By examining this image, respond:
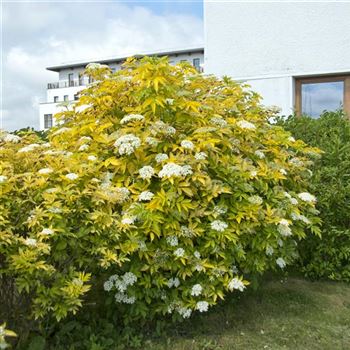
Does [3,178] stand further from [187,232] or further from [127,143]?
[187,232]

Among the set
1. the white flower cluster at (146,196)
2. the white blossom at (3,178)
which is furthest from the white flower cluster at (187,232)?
the white blossom at (3,178)

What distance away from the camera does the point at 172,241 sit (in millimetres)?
3400

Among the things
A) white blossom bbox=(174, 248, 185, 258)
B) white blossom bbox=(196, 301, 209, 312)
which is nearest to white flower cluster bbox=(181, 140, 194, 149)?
white blossom bbox=(174, 248, 185, 258)

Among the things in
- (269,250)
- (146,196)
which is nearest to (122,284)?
(146,196)

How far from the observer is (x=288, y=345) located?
3.77 metres

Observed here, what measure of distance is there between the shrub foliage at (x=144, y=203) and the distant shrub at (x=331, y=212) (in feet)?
2.52

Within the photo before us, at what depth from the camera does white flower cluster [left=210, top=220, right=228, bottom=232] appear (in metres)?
3.45

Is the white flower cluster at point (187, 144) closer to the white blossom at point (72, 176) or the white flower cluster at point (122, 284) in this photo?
the white blossom at point (72, 176)

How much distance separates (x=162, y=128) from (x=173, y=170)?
1.36 ft

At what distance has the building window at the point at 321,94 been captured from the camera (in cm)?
789

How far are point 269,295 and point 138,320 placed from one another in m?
1.47

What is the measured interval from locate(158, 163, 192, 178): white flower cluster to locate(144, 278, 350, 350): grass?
49.5 inches

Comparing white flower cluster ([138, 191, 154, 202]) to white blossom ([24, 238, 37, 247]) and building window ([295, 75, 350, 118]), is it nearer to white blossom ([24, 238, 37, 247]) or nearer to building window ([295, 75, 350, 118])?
white blossom ([24, 238, 37, 247])

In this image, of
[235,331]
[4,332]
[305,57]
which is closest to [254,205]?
[235,331]
